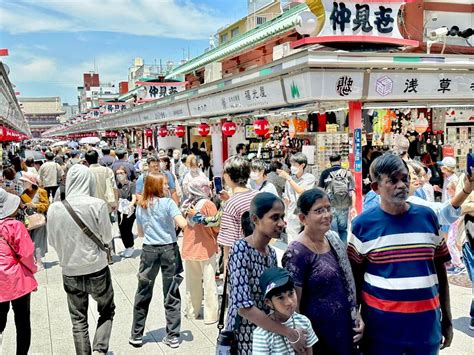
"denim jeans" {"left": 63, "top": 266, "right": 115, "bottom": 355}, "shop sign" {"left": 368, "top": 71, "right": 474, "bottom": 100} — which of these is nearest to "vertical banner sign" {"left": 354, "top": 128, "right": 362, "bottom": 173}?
"shop sign" {"left": 368, "top": 71, "right": 474, "bottom": 100}

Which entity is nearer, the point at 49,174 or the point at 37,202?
the point at 37,202

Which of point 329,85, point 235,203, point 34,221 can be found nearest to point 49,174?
point 34,221

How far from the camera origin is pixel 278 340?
2488 mm

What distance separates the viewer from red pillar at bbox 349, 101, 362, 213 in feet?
26.6

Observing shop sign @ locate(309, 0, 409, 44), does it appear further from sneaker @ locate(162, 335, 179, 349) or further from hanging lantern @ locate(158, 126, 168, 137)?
hanging lantern @ locate(158, 126, 168, 137)

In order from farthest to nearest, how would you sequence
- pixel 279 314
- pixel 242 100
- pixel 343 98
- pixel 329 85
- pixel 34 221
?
pixel 242 100 → pixel 343 98 → pixel 329 85 → pixel 34 221 → pixel 279 314

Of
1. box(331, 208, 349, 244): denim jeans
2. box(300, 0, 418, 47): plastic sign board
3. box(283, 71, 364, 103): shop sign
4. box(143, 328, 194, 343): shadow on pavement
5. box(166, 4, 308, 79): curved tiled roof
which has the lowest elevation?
box(143, 328, 194, 343): shadow on pavement

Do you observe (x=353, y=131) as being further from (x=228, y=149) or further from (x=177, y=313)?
(x=228, y=149)

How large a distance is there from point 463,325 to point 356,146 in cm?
387

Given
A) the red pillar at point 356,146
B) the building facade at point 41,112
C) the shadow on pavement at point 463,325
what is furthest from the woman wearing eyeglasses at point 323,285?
the building facade at point 41,112

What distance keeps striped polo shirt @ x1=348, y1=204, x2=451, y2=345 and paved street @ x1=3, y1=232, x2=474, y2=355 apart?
2059 mm

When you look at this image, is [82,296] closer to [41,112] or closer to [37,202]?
[37,202]

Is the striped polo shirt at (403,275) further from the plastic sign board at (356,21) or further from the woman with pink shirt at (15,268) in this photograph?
the plastic sign board at (356,21)

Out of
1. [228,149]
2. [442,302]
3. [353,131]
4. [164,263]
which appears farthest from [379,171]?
[228,149]
